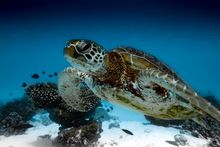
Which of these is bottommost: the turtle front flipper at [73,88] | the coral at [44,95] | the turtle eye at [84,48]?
the turtle eye at [84,48]

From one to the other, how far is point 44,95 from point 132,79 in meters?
4.17

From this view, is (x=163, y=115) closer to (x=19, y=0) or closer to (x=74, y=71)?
(x=74, y=71)

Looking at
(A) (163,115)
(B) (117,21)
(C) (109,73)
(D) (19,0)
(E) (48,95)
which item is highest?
(B) (117,21)

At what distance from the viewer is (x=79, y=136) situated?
295 inches

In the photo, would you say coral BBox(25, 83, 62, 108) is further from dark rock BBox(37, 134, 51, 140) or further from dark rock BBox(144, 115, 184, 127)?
dark rock BBox(144, 115, 184, 127)

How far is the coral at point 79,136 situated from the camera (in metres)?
7.41

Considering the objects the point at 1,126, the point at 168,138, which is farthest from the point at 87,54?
the point at 1,126

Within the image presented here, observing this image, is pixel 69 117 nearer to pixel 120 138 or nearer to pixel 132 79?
pixel 120 138

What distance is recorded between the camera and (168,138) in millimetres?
8523

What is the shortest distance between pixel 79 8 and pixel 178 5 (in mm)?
7981

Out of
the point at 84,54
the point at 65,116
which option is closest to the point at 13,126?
the point at 65,116

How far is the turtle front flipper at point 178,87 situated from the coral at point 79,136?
3.64m

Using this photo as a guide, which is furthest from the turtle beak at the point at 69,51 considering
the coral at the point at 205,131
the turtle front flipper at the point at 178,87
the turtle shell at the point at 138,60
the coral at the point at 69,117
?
the coral at the point at 205,131

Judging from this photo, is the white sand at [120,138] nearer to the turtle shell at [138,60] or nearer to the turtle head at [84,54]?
the turtle shell at [138,60]
